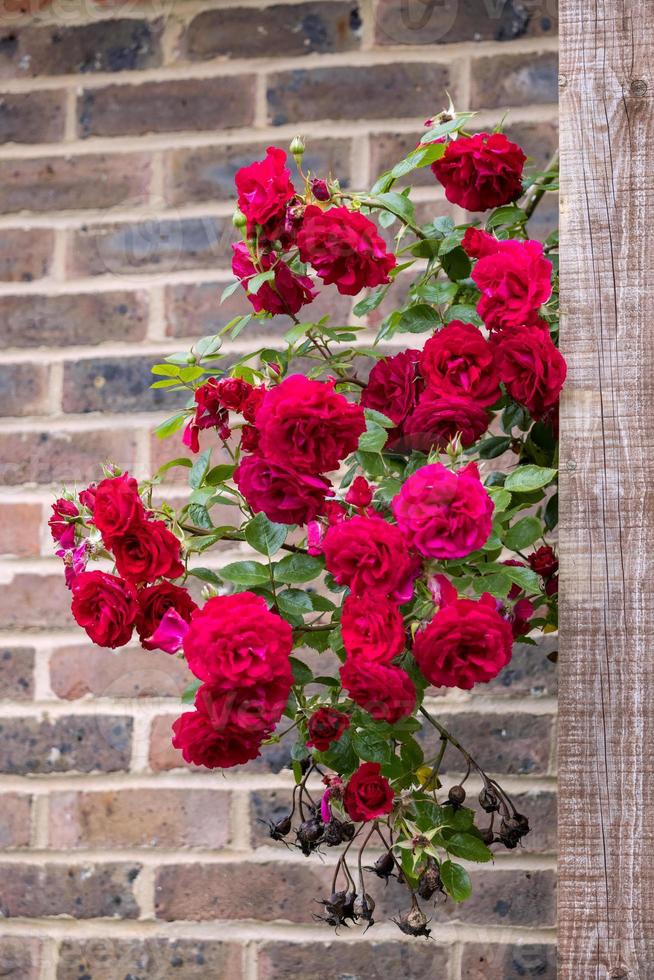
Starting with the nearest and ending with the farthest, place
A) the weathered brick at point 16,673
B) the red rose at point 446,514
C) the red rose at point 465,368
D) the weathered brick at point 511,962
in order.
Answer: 1. the red rose at point 446,514
2. the red rose at point 465,368
3. the weathered brick at point 511,962
4. the weathered brick at point 16,673

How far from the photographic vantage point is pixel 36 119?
135cm

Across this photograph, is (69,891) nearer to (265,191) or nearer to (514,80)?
(265,191)

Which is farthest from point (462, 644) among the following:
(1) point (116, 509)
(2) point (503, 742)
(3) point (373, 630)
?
(2) point (503, 742)

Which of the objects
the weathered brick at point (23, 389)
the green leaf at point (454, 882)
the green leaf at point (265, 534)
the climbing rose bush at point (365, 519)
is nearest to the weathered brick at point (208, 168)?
the weathered brick at point (23, 389)

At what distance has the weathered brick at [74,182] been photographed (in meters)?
1.33

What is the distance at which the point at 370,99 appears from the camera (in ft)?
4.23

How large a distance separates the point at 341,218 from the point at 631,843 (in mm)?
489

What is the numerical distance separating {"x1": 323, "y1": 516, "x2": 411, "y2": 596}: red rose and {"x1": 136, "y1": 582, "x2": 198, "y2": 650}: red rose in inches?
5.8

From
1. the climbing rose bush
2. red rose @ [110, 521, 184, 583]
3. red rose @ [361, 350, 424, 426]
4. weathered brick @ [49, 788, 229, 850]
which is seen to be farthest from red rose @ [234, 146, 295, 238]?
weathered brick @ [49, 788, 229, 850]

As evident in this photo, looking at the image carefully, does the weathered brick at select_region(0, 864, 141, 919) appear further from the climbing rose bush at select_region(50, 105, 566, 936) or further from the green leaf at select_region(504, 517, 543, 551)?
the green leaf at select_region(504, 517, 543, 551)

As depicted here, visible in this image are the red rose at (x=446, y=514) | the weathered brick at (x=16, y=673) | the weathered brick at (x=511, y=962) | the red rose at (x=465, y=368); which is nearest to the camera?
the red rose at (x=446, y=514)

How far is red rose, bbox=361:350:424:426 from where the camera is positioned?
2.87 feet

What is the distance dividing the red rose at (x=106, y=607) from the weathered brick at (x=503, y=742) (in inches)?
20.6

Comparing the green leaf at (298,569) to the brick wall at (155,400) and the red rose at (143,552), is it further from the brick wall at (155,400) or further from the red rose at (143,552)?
the brick wall at (155,400)
